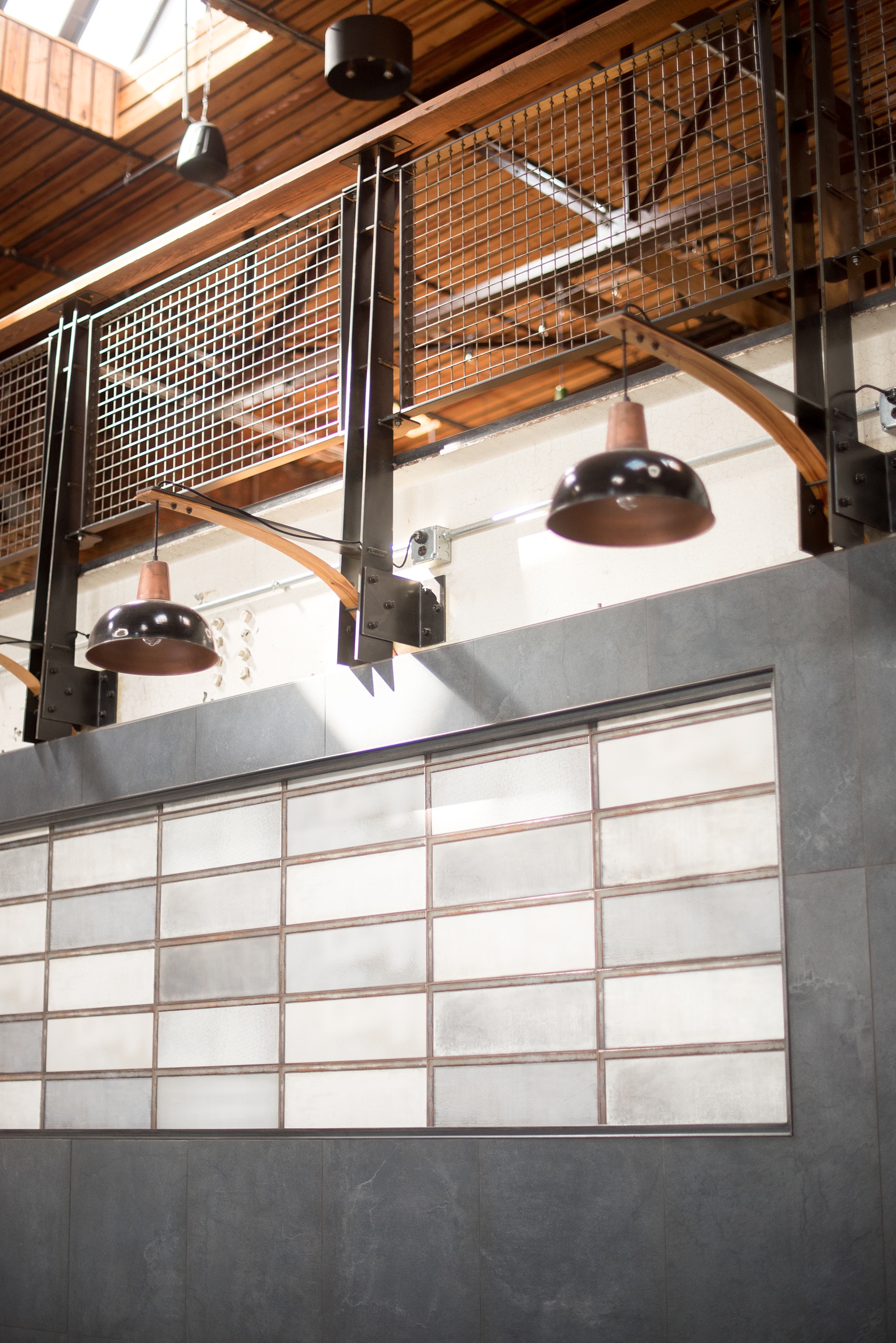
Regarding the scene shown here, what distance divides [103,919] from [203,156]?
14.8 feet

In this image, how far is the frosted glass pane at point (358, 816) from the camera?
7.02 m

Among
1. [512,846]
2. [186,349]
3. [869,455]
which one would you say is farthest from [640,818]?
[186,349]

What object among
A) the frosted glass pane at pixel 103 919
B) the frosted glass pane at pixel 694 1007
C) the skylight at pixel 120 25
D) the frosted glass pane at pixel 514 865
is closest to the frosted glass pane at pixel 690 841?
the frosted glass pane at pixel 514 865

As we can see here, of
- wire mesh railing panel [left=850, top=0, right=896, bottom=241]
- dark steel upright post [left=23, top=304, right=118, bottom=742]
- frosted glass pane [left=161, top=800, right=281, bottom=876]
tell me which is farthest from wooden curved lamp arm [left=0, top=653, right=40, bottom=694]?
wire mesh railing panel [left=850, top=0, right=896, bottom=241]

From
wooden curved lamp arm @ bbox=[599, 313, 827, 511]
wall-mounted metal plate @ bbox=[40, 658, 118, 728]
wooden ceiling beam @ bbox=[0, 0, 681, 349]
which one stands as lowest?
wall-mounted metal plate @ bbox=[40, 658, 118, 728]

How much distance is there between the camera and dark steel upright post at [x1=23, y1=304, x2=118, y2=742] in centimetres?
889

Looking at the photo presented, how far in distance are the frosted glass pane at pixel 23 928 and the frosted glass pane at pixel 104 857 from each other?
212 millimetres

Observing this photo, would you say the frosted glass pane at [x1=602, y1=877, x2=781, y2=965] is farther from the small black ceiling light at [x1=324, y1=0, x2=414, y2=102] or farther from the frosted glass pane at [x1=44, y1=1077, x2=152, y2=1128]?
the small black ceiling light at [x1=324, y1=0, x2=414, y2=102]

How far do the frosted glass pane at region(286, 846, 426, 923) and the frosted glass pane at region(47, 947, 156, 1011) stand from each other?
115cm

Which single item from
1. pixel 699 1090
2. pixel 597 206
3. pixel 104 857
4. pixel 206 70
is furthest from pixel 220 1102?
pixel 206 70

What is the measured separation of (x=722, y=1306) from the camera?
5328mm

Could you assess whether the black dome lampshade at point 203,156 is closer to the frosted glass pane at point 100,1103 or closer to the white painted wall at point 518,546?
the white painted wall at point 518,546

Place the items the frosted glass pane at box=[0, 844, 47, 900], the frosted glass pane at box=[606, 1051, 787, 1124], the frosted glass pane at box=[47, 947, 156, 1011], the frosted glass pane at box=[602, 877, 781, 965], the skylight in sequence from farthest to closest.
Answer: the skylight
the frosted glass pane at box=[0, 844, 47, 900]
the frosted glass pane at box=[47, 947, 156, 1011]
the frosted glass pane at box=[602, 877, 781, 965]
the frosted glass pane at box=[606, 1051, 787, 1124]

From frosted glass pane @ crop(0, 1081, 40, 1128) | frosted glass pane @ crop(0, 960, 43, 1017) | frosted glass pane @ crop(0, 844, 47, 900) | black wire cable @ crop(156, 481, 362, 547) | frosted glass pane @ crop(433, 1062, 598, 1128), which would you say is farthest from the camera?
frosted glass pane @ crop(0, 844, 47, 900)
